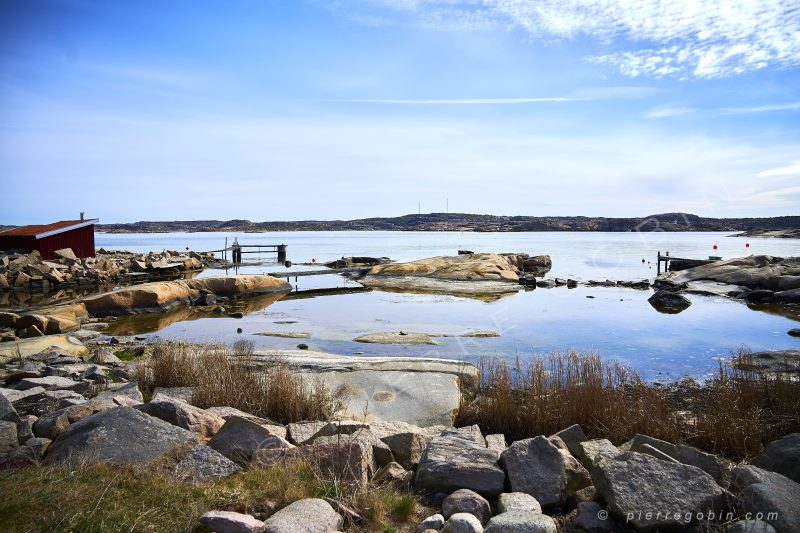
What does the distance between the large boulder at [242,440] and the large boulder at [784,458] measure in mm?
4689

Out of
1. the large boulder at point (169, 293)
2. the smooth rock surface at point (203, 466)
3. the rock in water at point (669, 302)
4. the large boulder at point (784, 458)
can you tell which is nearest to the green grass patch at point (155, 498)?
the smooth rock surface at point (203, 466)

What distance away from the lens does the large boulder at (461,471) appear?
5105mm

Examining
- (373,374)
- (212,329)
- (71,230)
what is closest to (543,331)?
(373,374)

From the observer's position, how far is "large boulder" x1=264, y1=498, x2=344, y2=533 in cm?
402

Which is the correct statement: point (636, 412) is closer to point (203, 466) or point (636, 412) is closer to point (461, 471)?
point (461, 471)

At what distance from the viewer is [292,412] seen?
7430mm

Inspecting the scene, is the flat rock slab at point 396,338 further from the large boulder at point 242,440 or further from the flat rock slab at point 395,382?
the large boulder at point 242,440

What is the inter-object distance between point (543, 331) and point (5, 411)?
15.1m

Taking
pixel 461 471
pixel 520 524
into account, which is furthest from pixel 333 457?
pixel 520 524

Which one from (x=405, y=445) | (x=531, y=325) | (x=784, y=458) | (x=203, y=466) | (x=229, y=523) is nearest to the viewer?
(x=229, y=523)

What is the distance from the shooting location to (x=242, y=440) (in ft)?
18.2

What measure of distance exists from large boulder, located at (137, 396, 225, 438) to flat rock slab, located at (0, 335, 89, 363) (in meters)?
7.10

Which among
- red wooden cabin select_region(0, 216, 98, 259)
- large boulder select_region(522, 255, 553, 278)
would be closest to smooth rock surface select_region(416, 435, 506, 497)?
large boulder select_region(522, 255, 553, 278)

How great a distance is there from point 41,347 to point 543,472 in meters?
12.0
